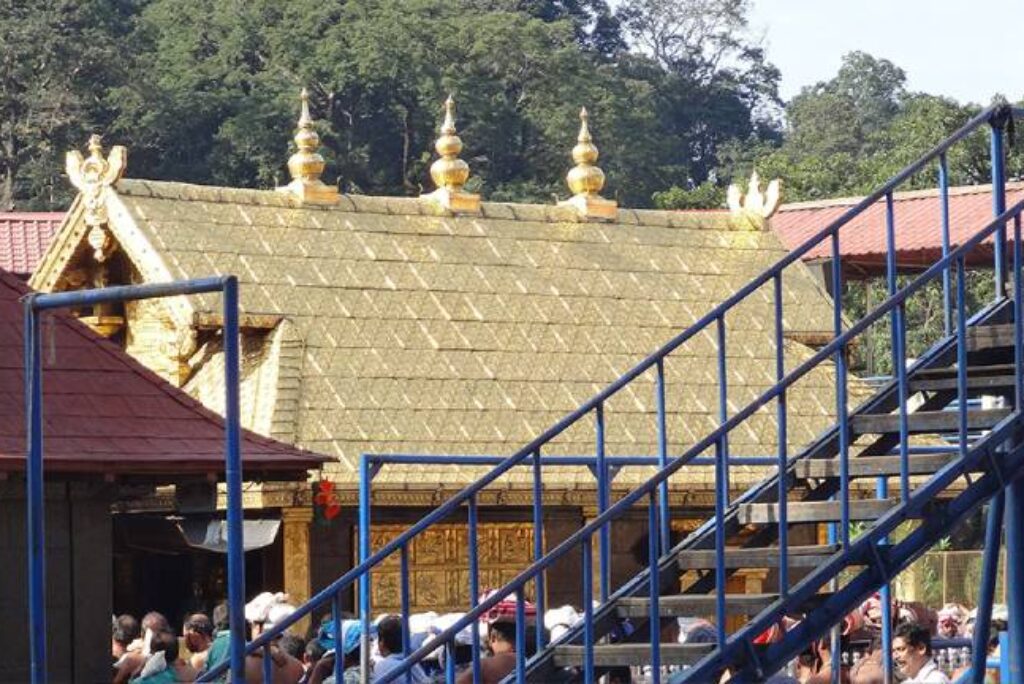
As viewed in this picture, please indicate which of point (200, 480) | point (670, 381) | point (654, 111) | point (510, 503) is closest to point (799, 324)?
point (670, 381)

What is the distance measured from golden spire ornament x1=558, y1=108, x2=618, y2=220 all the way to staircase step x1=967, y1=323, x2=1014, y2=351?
1262cm

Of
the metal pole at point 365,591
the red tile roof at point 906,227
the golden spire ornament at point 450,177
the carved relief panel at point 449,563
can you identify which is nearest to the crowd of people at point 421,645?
the metal pole at point 365,591

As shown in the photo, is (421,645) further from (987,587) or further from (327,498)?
(327,498)

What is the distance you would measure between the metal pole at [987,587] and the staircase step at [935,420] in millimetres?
773

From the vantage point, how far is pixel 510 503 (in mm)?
21844

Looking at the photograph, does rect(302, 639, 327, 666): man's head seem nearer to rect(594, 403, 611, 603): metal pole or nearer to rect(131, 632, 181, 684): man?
A: rect(131, 632, 181, 684): man

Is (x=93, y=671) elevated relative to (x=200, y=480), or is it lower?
lower

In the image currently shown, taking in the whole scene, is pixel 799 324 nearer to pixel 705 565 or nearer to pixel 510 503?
pixel 510 503

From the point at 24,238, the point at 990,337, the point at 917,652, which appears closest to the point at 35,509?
the point at 990,337

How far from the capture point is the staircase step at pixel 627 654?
11.4 metres

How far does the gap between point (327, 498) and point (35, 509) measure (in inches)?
366

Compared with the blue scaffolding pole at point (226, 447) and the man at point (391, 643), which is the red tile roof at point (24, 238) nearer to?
the man at point (391, 643)

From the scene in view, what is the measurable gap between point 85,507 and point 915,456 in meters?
5.06

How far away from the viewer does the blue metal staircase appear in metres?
11.1
